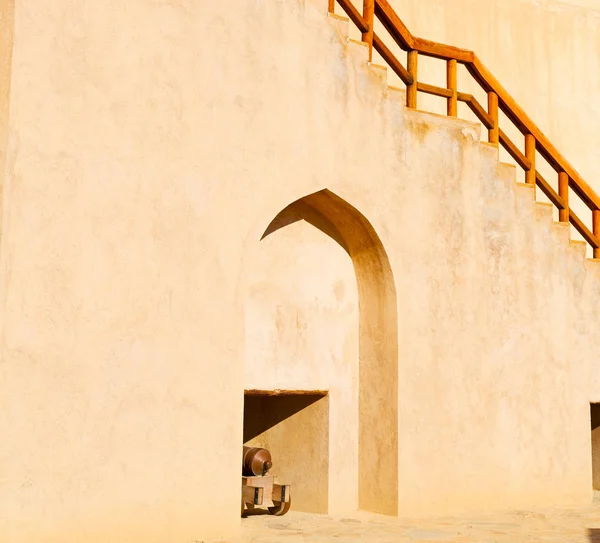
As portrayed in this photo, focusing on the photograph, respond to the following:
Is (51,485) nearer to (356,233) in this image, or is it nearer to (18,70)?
(18,70)

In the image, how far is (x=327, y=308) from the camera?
28.7 feet

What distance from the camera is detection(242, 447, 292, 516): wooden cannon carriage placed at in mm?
8273

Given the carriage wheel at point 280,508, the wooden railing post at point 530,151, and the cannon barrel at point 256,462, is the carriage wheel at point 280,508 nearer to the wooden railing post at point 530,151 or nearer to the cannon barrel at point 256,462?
the cannon barrel at point 256,462

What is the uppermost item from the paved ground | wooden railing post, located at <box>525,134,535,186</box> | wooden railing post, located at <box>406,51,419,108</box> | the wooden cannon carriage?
wooden railing post, located at <box>406,51,419,108</box>

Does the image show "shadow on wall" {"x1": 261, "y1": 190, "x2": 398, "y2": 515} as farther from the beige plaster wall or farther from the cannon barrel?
the beige plaster wall

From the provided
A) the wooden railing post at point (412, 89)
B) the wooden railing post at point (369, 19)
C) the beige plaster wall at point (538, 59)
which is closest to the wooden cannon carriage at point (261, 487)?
the wooden railing post at point (412, 89)

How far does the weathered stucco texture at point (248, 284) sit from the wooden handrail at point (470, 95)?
0.37 meters

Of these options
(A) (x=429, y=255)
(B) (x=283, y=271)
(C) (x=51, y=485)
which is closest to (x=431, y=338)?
(A) (x=429, y=255)

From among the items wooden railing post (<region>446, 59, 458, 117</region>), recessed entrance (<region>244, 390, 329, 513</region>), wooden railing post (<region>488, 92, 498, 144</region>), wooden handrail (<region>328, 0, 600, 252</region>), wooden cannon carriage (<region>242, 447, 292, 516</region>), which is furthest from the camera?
wooden railing post (<region>488, 92, 498, 144</region>)

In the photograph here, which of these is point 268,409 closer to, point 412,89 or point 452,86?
point 412,89

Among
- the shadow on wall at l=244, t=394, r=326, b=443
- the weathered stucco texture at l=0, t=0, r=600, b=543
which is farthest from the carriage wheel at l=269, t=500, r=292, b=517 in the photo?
the shadow on wall at l=244, t=394, r=326, b=443

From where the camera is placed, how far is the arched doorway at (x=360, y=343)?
8.38 m

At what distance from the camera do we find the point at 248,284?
8.21 meters

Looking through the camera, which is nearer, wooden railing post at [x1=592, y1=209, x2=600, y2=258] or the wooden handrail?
the wooden handrail
